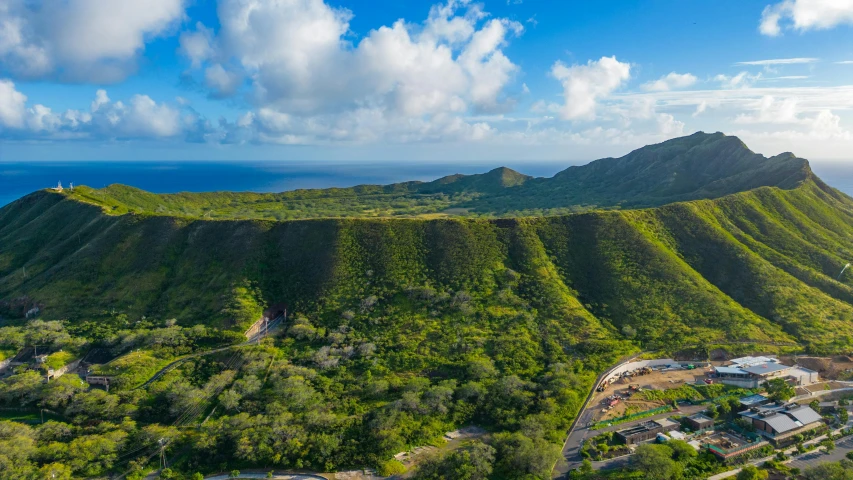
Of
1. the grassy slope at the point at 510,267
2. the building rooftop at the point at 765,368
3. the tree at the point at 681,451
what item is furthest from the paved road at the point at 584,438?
A: the grassy slope at the point at 510,267

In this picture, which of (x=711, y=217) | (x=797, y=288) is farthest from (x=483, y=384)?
(x=711, y=217)

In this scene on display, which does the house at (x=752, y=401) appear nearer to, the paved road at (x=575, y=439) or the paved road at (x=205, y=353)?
the paved road at (x=575, y=439)

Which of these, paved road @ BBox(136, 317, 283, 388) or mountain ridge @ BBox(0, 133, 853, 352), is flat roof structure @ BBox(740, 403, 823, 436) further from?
paved road @ BBox(136, 317, 283, 388)

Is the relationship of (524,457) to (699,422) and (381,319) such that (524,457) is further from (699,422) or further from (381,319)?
(381,319)

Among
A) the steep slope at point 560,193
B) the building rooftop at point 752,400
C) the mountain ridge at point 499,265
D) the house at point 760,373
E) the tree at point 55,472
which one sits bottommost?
the tree at point 55,472

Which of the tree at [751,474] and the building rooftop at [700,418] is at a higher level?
the building rooftop at [700,418]
